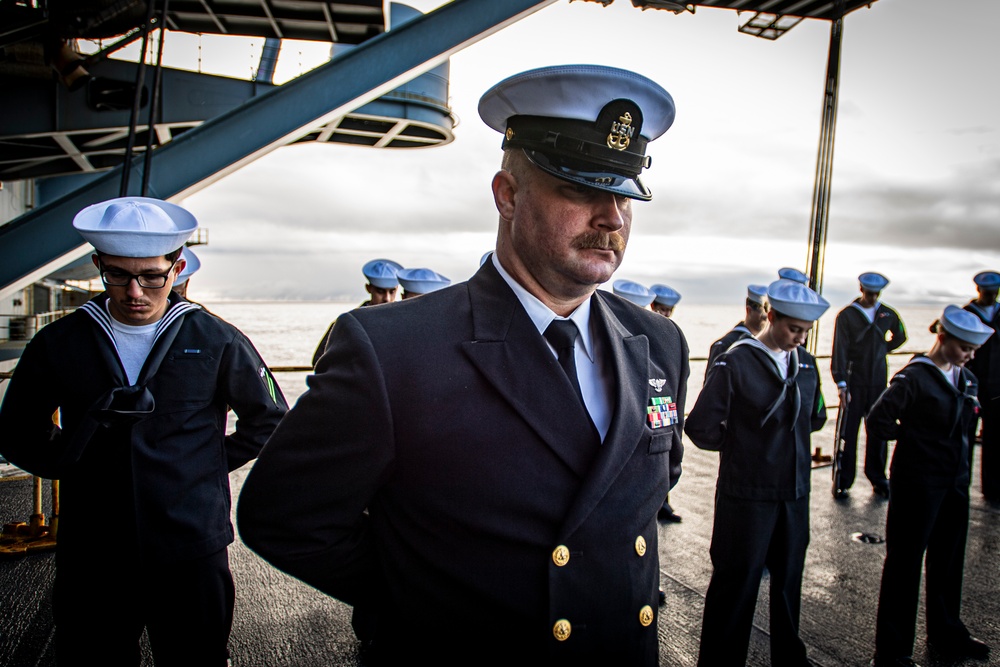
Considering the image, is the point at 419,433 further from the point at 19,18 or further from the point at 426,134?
the point at 426,134

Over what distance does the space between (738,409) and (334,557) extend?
9.44ft

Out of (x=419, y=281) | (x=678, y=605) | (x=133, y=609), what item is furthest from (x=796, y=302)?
(x=133, y=609)

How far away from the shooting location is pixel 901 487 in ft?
12.9

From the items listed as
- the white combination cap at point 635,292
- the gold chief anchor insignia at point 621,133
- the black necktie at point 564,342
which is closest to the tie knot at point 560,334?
the black necktie at point 564,342

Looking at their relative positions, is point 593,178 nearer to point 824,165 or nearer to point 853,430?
point 853,430

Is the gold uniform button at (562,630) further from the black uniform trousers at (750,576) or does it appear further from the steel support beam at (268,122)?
the steel support beam at (268,122)

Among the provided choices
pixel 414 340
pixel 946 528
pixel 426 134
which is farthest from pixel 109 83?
pixel 946 528

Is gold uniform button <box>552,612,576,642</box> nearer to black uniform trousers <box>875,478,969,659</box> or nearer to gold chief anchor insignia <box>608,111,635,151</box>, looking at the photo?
gold chief anchor insignia <box>608,111,635,151</box>

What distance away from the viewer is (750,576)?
3439 mm

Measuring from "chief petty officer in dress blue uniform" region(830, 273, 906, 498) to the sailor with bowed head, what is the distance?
6.69m

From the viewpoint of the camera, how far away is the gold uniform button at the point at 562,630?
1.38 meters

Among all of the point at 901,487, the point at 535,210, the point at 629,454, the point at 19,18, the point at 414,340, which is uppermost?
the point at 19,18

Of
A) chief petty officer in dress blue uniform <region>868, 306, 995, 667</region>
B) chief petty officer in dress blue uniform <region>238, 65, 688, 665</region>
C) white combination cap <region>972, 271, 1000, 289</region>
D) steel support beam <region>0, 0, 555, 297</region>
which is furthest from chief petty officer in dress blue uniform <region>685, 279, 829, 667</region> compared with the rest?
steel support beam <region>0, 0, 555, 297</region>

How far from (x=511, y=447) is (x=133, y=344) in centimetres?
206
